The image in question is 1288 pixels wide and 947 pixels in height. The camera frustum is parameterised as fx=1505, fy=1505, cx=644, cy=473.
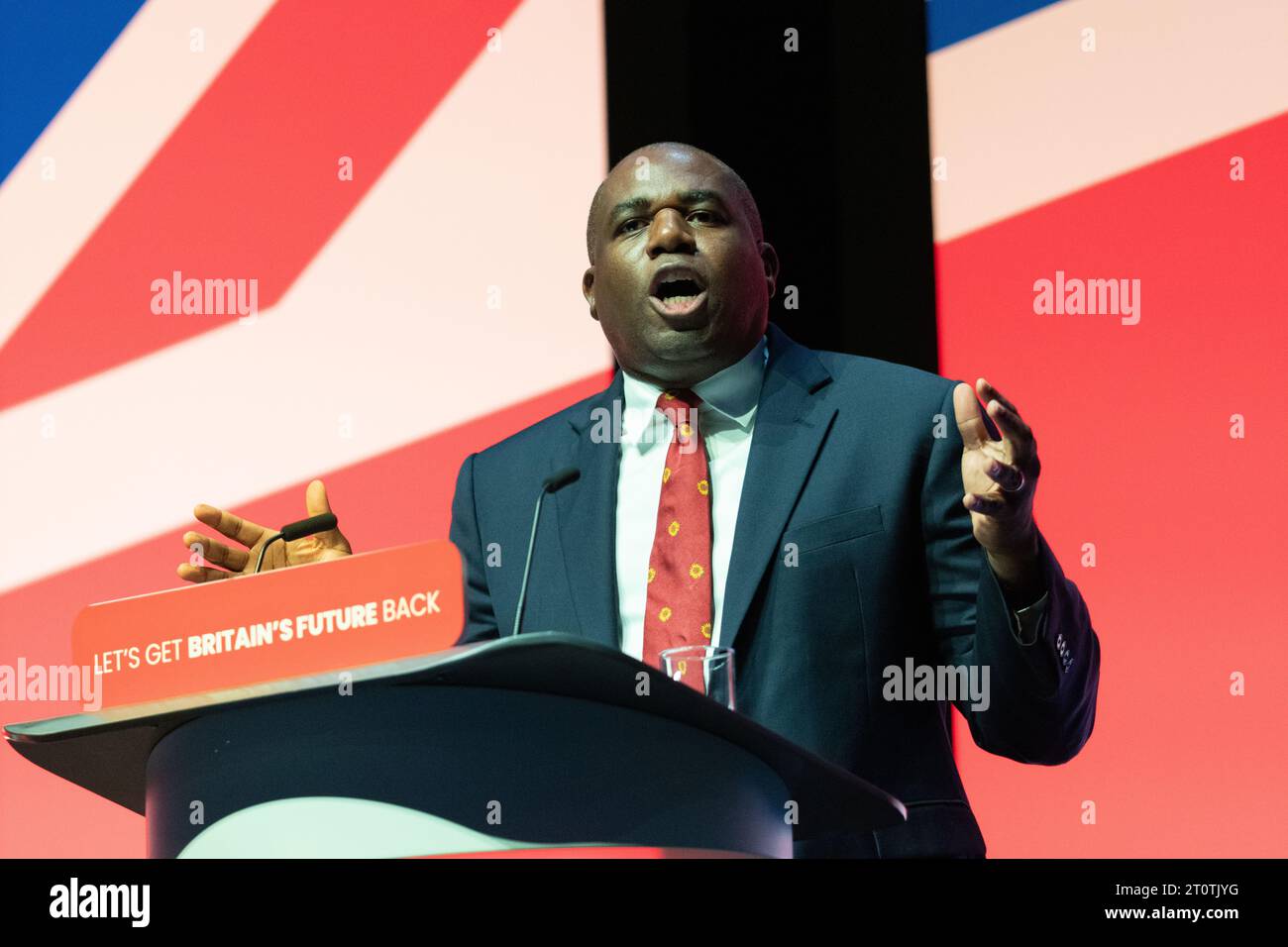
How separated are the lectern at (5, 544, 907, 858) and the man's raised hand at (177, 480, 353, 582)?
1.33 feet

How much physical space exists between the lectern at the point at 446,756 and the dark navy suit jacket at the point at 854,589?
70cm

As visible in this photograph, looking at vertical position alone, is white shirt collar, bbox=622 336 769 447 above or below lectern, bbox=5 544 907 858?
above

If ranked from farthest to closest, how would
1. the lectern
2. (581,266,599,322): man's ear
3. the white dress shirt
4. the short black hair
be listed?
1. (581,266,599,322): man's ear
2. the short black hair
3. the white dress shirt
4. the lectern

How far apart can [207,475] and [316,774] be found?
2.04 metres

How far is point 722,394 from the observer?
2379 millimetres

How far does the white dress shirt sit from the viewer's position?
2.21 meters

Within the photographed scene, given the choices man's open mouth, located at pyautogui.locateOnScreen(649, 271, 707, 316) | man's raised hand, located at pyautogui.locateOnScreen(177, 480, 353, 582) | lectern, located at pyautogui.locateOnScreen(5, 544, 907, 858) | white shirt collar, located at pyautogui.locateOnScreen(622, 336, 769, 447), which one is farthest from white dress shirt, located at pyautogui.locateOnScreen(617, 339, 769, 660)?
lectern, located at pyautogui.locateOnScreen(5, 544, 907, 858)

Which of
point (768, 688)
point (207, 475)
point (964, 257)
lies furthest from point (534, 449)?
point (964, 257)

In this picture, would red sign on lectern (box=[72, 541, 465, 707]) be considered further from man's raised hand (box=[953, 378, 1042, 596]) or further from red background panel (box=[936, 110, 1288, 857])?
red background panel (box=[936, 110, 1288, 857])

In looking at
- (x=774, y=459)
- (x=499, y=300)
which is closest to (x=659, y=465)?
(x=774, y=459)

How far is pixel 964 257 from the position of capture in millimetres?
3154

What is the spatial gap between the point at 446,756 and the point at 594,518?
1109mm
